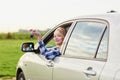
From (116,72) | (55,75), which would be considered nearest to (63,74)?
(55,75)

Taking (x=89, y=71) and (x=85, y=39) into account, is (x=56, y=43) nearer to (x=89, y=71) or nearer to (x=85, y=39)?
(x=85, y=39)

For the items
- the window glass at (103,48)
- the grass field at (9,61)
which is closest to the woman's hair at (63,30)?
the window glass at (103,48)

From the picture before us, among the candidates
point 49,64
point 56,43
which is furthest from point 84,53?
point 56,43

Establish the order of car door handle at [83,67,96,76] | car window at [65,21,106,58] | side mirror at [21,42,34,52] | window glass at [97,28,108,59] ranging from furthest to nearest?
side mirror at [21,42,34,52]
car window at [65,21,106,58]
window glass at [97,28,108,59]
car door handle at [83,67,96,76]

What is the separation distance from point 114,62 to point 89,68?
54 cm

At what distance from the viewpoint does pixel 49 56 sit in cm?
866

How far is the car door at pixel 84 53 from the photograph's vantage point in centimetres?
697

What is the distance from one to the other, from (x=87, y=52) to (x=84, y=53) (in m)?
0.08

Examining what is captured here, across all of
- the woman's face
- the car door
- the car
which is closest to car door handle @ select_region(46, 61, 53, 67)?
the car

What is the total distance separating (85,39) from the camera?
25.2 feet

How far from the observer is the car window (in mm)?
7316

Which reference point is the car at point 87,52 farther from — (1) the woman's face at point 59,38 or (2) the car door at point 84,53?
(1) the woman's face at point 59,38

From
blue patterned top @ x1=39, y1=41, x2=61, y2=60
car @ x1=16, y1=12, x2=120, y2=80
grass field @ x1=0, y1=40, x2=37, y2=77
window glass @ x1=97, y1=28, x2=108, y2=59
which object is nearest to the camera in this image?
car @ x1=16, y1=12, x2=120, y2=80

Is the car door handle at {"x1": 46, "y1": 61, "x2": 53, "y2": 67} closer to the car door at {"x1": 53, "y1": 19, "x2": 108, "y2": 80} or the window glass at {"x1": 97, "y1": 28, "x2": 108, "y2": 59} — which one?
the car door at {"x1": 53, "y1": 19, "x2": 108, "y2": 80}
